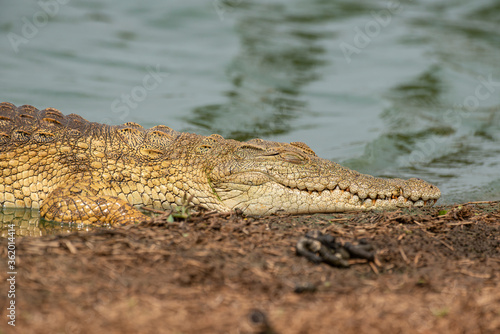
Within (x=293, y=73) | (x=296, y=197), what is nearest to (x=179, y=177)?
(x=296, y=197)

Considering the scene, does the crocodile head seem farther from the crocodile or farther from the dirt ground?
the dirt ground

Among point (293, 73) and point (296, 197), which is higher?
point (293, 73)

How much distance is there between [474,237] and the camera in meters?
4.15

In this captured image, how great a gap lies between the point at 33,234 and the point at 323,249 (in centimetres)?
275

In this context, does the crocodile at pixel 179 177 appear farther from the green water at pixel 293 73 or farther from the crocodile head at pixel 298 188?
the green water at pixel 293 73

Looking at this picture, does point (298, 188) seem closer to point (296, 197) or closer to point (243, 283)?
point (296, 197)

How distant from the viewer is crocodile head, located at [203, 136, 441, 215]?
5180 mm

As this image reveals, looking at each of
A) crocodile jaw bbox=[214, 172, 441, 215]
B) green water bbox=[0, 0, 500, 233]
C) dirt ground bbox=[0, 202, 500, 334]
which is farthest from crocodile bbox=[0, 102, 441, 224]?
green water bbox=[0, 0, 500, 233]

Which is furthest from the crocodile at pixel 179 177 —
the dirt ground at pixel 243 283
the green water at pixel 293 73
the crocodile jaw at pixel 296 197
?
the green water at pixel 293 73

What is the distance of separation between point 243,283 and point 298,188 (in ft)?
8.20

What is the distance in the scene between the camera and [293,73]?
13172 millimetres

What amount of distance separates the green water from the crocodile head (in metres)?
1.75

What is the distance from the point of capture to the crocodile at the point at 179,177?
17.0ft

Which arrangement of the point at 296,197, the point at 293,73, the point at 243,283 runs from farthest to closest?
the point at 293,73 < the point at 296,197 < the point at 243,283
